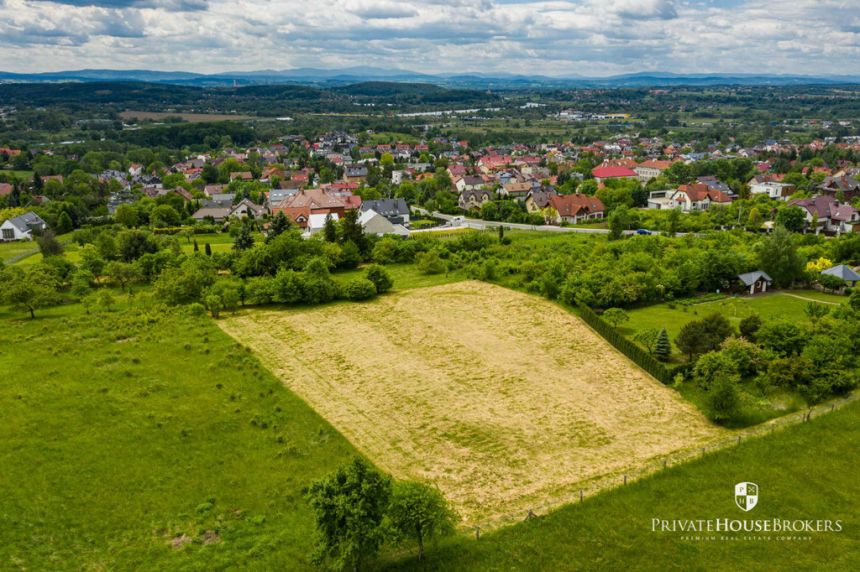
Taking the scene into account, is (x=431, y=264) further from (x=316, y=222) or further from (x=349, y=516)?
(x=349, y=516)

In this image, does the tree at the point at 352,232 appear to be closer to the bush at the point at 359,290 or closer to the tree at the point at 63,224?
the bush at the point at 359,290

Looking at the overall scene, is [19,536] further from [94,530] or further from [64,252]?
[64,252]

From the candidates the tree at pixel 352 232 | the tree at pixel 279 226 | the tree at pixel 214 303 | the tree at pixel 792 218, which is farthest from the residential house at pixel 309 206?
the tree at pixel 792 218

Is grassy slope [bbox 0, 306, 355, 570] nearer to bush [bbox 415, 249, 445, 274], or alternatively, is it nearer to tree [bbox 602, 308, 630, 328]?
tree [bbox 602, 308, 630, 328]

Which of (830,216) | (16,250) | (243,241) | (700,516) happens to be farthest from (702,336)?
(16,250)

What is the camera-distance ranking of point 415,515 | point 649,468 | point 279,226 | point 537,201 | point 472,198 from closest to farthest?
point 415,515, point 649,468, point 279,226, point 537,201, point 472,198

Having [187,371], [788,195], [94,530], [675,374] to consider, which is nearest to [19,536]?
[94,530]
